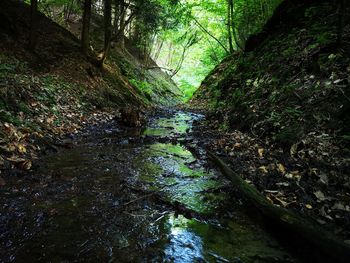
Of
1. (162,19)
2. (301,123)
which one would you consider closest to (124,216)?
(301,123)

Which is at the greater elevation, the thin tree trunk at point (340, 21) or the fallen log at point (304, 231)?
the thin tree trunk at point (340, 21)

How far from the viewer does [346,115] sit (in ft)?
14.8

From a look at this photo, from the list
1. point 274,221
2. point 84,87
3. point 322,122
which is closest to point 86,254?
point 274,221

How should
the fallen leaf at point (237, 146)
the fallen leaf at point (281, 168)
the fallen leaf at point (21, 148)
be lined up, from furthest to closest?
the fallen leaf at point (237, 146)
the fallen leaf at point (21, 148)
the fallen leaf at point (281, 168)

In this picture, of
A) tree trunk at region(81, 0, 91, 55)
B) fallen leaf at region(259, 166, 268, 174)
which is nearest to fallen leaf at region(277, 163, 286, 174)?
fallen leaf at region(259, 166, 268, 174)

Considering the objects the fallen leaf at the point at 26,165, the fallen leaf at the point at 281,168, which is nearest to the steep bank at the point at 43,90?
the fallen leaf at the point at 26,165

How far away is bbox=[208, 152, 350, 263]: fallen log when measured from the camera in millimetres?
2291

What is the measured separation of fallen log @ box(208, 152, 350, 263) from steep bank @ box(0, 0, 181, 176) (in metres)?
3.09

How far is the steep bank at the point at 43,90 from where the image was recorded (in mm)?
5047

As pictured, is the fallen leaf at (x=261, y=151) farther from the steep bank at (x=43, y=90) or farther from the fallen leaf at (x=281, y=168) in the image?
the steep bank at (x=43, y=90)

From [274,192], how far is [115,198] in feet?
6.51

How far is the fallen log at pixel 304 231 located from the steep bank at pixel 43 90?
3092 mm

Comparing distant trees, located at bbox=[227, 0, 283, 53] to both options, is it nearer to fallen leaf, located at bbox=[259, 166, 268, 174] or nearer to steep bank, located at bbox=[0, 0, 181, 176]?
steep bank, located at bbox=[0, 0, 181, 176]

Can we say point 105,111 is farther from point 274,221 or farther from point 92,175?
point 274,221
